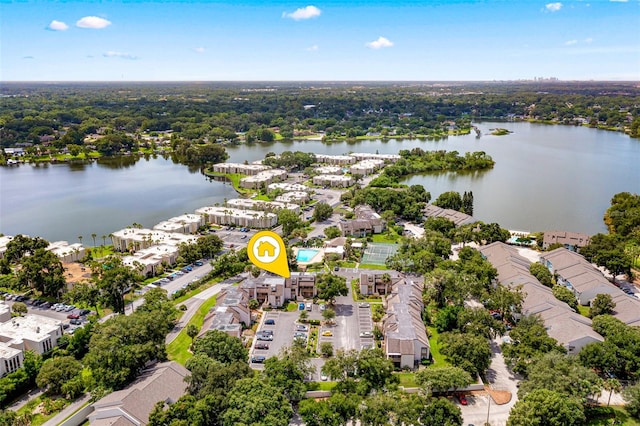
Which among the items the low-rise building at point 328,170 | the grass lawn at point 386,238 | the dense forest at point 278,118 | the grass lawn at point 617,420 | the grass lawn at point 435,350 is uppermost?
the dense forest at point 278,118

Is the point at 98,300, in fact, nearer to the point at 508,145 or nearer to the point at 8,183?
the point at 8,183

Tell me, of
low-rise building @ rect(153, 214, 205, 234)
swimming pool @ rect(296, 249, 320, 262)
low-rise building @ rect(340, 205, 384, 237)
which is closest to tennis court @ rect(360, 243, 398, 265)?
low-rise building @ rect(340, 205, 384, 237)

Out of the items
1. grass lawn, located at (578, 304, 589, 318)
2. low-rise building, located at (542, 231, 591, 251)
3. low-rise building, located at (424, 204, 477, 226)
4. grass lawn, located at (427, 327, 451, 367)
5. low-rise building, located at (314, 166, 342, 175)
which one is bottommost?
grass lawn, located at (427, 327, 451, 367)

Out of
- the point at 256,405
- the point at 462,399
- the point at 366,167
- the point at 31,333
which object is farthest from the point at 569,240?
the point at 31,333

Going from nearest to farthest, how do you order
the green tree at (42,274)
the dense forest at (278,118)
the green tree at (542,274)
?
the green tree at (42,274), the green tree at (542,274), the dense forest at (278,118)

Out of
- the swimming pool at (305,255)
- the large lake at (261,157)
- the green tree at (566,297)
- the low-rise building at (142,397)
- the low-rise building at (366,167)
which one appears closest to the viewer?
the low-rise building at (142,397)

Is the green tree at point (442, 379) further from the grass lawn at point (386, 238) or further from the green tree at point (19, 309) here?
the green tree at point (19, 309)

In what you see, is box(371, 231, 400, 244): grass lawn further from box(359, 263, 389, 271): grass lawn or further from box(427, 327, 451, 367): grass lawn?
box(427, 327, 451, 367): grass lawn

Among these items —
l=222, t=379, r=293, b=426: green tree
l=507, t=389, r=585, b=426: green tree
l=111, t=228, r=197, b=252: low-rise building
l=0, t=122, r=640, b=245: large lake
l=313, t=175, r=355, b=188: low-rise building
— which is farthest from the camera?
l=313, t=175, r=355, b=188: low-rise building

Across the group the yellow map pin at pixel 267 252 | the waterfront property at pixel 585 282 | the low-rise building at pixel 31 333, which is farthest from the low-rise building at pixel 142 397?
the waterfront property at pixel 585 282
